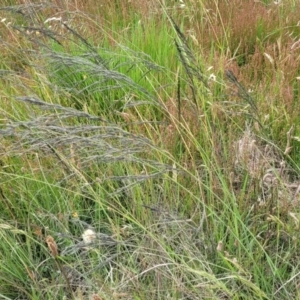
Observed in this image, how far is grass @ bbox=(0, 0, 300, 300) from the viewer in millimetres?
1392

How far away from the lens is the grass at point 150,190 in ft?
4.57

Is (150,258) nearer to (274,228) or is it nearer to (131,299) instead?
(131,299)

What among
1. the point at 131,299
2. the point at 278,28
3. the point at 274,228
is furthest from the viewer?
the point at 278,28

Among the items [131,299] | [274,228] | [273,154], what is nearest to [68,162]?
[131,299]

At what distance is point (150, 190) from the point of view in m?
1.81

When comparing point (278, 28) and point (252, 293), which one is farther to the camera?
point (278, 28)

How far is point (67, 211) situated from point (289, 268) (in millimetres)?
817

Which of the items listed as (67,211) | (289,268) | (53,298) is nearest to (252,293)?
(289,268)

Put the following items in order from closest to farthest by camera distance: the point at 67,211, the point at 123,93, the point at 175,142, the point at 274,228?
the point at 274,228 → the point at 67,211 → the point at 175,142 → the point at 123,93

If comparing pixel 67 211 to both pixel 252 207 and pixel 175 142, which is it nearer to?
pixel 175 142

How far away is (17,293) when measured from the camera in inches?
64.8

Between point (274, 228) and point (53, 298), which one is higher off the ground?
point (53, 298)

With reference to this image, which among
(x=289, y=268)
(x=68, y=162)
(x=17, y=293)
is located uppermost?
(x=68, y=162)

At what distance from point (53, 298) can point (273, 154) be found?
3.49 ft
